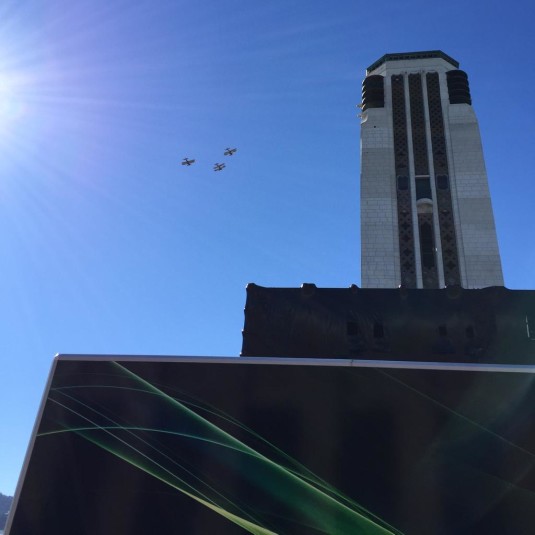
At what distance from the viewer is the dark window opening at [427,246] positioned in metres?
26.1

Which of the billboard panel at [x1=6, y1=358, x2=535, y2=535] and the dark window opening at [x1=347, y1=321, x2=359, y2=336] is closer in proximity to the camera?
the billboard panel at [x1=6, y1=358, x2=535, y2=535]

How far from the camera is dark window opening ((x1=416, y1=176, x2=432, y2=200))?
28328 millimetres

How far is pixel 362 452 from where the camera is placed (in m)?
8.71

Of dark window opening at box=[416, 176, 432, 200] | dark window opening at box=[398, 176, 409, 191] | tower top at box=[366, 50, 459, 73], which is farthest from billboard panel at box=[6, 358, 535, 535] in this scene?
tower top at box=[366, 50, 459, 73]

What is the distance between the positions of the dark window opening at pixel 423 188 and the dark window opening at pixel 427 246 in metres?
1.55

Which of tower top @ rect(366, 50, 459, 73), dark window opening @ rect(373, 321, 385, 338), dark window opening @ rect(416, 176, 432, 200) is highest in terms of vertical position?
tower top @ rect(366, 50, 459, 73)

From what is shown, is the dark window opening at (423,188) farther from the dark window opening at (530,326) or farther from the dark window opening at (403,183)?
the dark window opening at (530,326)

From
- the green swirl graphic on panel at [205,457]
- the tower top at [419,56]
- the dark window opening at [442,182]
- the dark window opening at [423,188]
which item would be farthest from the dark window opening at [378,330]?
the tower top at [419,56]

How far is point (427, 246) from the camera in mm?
26734

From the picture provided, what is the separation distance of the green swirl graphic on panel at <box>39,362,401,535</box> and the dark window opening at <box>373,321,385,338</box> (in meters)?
7.65

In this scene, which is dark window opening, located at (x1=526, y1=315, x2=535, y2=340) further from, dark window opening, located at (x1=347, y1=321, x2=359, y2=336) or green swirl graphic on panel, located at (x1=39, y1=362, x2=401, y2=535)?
green swirl graphic on panel, located at (x1=39, y1=362, x2=401, y2=535)

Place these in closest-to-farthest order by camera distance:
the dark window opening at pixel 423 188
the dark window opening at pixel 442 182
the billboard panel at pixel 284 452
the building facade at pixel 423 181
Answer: the billboard panel at pixel 284 452 < the building facade at pixel 423 181 < the dark window opening at pixel 423 188 < the dark window opening at pixel 442 182

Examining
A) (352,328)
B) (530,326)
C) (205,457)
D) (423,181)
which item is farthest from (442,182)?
(205,457)

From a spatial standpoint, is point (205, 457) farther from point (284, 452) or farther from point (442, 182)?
point (442, 182)
